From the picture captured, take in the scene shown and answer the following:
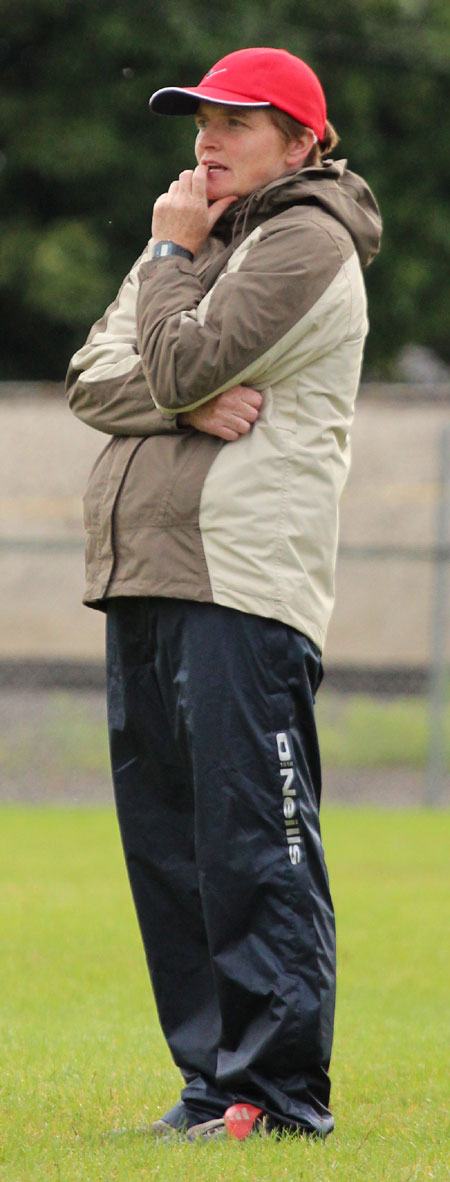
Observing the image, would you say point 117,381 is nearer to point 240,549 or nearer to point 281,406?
point 281,406

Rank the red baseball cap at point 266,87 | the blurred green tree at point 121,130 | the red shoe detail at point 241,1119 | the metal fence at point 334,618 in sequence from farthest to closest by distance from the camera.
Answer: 1. the blurred green tree at point 121,130
2. the metal fence at point 334,618
3. the red baseball cap at point 266,87
4. the red shoe detail at point 241,1119

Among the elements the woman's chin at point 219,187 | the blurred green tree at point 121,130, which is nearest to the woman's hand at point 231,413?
the woman's chin at point 219,187

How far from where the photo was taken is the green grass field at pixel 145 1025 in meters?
3.24

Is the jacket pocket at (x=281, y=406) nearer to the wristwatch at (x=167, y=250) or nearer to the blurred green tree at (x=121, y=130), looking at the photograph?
the wristwatch at (x=167, y=250)

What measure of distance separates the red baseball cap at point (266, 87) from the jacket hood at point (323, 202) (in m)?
0.13

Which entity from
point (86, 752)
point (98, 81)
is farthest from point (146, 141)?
point (86, 752)

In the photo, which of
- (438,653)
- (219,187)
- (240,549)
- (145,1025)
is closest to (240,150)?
(219,187)

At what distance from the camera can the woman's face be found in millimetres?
3496

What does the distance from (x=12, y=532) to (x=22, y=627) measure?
0.91m

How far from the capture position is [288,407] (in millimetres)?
3383

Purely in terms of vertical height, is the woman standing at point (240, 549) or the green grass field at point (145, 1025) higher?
the woman standing at point (240, 549)

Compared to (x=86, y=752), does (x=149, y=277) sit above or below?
above

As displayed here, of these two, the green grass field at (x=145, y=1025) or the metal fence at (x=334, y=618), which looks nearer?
the green grass field at (x=145, y=1025)

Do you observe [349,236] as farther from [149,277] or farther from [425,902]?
[425,902]
